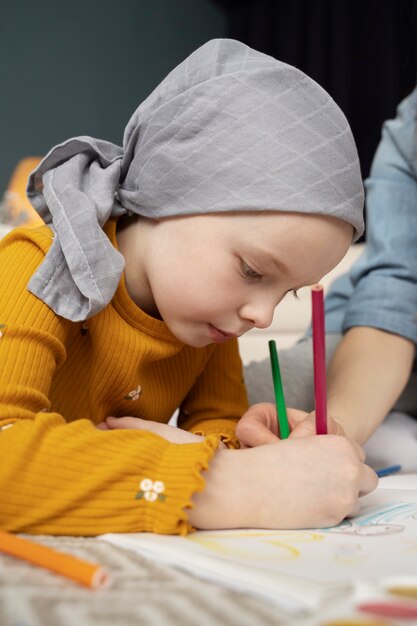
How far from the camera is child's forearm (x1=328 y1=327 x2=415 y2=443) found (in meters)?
1.02

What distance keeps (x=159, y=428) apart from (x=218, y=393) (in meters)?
0.24

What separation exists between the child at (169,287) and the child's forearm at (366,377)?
0.19 metres

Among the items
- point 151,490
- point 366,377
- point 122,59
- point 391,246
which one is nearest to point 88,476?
point 151,490

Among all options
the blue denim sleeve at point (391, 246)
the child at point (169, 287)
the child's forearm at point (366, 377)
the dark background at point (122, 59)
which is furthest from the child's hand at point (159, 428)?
the dark background at point (122, 59)

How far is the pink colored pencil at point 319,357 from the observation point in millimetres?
640

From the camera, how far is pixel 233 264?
73 centimetres

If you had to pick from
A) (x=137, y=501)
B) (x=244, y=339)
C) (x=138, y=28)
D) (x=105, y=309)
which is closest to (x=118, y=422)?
(x=105, y=309)

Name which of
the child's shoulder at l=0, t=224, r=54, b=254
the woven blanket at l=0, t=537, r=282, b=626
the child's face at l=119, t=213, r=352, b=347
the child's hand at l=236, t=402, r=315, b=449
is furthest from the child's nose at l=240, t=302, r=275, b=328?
the woven blanket at l=0, t=537, r=282, b=626

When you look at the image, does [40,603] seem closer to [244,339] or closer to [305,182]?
[305,182]

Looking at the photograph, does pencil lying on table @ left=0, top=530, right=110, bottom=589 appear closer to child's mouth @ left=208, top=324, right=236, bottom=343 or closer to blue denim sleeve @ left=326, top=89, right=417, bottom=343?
child's mouth @ left=208, top=324, right=236, bottom=343

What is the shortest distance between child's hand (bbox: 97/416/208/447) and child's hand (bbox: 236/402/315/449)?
0.05 metres

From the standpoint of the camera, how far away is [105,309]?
0.81 m

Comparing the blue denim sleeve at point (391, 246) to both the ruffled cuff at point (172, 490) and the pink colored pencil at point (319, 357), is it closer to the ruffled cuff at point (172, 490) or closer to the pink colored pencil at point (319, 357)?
the pink colored pencil at point (319, 357)

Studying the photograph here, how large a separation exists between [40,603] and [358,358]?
0.81 metres
